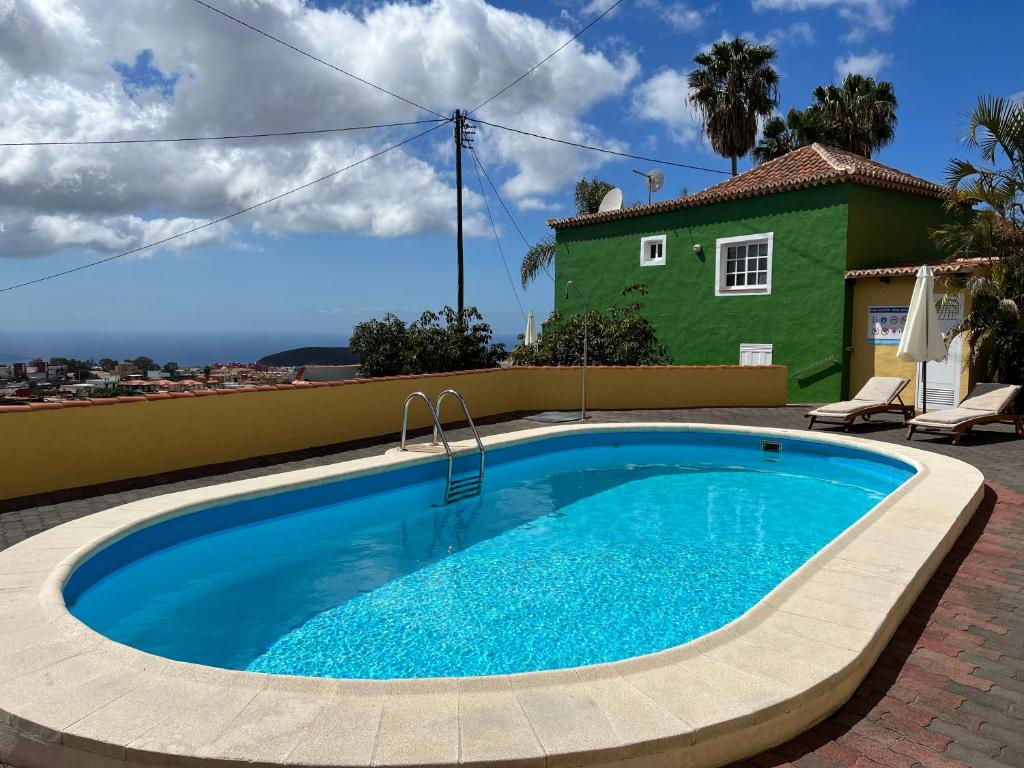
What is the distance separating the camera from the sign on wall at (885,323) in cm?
1591

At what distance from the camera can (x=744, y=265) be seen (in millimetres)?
19062

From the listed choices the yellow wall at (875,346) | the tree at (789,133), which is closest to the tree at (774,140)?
the tree at (789,133)

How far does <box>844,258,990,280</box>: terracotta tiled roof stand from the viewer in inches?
557

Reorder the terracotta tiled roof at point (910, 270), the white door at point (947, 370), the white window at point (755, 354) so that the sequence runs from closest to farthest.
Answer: the terracotta tiled roof at point (910, 270)
the white door at point (947, 370)
the white window at point (755, 354)

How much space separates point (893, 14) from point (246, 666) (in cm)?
1670

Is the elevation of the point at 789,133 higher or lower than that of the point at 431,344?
higher

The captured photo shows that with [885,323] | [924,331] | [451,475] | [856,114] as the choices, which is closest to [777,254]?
[885,323]

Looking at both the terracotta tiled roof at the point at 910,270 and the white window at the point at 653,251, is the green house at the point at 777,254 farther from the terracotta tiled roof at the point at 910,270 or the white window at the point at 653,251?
the terracotta tiled roof at the point at 910,270

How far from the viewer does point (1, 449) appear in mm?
7852

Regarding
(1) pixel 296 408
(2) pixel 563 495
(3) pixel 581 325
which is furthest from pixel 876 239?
(1) pixel 296 408

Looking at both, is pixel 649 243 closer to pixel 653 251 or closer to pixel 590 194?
pixel 653 251

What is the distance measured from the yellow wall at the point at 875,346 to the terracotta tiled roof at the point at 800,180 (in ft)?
9.19

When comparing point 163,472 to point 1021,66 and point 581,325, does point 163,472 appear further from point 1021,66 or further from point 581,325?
point 1021,66

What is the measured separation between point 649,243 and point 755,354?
538cm
